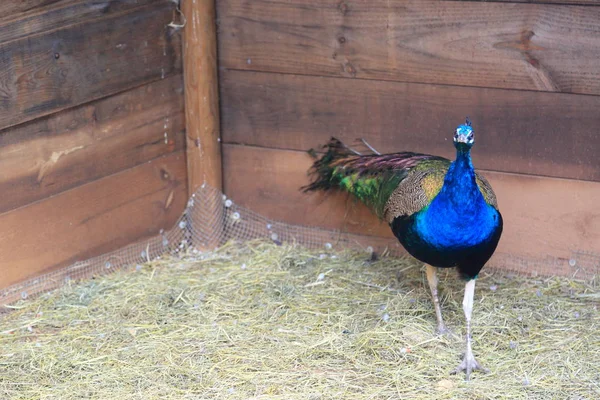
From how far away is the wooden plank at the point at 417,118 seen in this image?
356 centimetres

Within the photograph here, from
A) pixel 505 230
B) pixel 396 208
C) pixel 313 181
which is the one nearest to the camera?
pixel 396 208

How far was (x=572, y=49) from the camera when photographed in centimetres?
346

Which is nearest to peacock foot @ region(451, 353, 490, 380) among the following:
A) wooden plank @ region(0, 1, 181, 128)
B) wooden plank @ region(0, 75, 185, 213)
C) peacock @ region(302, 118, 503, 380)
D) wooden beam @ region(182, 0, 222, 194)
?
peacock @ region(302, 118, 503, 380)

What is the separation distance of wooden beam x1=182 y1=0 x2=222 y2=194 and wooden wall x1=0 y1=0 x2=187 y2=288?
7cm

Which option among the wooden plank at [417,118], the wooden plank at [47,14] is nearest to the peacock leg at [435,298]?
the wooden plank at [417,118]

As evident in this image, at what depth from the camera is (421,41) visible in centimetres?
370

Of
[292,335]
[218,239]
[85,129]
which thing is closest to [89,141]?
[85,129]

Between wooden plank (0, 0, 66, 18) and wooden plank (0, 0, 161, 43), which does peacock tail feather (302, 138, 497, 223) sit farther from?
wooden plank (0, 0, 66, 18)

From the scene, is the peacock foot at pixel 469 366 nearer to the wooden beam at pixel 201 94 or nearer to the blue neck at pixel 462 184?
the blue neck at pixel 462 184

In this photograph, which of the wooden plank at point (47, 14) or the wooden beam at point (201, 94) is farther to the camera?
the wooden beam at point (201, 94)

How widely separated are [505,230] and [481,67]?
0.72 meters

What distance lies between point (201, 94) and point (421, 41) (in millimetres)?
1056

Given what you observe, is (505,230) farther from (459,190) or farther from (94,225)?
(94,225)

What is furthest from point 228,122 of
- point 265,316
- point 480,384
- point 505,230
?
point 480,384
